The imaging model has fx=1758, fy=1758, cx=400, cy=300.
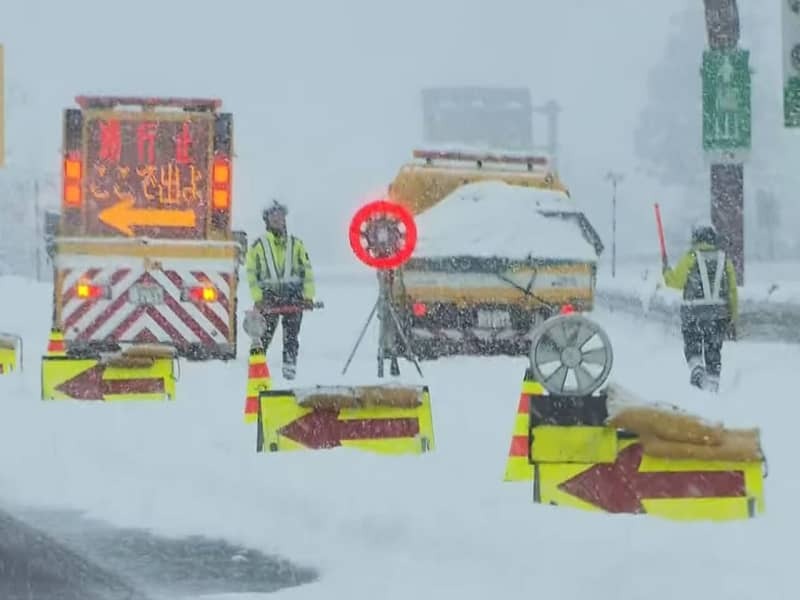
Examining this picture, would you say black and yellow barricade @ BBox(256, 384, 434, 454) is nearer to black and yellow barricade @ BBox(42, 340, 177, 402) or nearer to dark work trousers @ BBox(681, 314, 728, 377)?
black and yellow barricade @ BBox(42, 340, 177, 402)

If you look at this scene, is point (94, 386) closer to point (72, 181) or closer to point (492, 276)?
point (72, 181)

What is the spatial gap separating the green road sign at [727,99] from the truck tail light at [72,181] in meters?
10.0

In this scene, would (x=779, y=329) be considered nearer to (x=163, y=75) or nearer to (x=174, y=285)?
(x=174, y=285)

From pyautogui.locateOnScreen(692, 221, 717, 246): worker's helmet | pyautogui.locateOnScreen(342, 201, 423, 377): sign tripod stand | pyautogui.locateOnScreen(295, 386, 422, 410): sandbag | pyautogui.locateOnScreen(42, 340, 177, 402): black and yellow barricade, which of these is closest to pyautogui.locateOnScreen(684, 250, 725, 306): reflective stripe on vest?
pyautogui.locateOnScreen(692, 221, 717, 246): worker's helmet

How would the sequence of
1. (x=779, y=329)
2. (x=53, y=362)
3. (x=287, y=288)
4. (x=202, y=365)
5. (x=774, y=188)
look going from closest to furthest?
(x=53, y=362), (x=287, y=288), (x=202, y=365), (x=779, y=329), (x=774, y=188)

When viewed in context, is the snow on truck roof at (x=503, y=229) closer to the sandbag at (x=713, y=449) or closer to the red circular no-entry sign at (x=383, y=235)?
the red circular no-entry sign at (x=383, y=235)

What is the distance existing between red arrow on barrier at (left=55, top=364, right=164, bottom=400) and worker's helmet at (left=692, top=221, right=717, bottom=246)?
188 inches

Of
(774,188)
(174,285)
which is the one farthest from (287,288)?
(774,188)

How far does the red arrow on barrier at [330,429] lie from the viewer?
9344mm

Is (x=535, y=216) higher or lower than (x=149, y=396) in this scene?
higher

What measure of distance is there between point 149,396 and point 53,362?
2.51 ft

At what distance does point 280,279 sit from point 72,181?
2.09 metres

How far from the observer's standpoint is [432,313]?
1616 centimetres

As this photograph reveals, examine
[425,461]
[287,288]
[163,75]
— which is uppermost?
[163,75]
